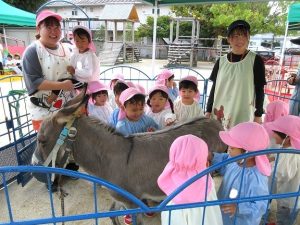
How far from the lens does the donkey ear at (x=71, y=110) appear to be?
218cm

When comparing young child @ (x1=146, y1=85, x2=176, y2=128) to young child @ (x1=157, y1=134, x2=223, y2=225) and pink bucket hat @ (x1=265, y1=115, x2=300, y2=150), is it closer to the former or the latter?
pink bucket hat @ (x1=265, y1=115, x2=300, y2=150)

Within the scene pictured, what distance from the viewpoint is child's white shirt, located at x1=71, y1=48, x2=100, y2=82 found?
3.03 meters

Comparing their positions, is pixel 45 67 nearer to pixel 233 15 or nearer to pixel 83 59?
pixel 83 59

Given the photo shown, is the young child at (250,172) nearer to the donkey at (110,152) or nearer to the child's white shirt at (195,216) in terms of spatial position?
the child's white shirt at (195,216)

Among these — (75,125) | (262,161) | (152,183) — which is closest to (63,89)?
(75,125)

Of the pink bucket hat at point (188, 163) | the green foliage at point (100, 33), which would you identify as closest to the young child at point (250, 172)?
the pink bucket hat at point (188, 163)

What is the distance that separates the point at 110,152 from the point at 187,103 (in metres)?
1.55

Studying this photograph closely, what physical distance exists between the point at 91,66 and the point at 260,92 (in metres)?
2.00

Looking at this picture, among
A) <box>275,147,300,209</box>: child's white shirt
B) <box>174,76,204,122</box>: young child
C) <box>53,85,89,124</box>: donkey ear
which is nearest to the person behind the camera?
<box>53,85,89,124</box>: donkey ear

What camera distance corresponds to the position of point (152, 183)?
245 cm

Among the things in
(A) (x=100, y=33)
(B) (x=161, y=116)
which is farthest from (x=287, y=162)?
(A) (x=100, y=33)

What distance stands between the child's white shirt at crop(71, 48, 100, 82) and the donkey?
0.82m

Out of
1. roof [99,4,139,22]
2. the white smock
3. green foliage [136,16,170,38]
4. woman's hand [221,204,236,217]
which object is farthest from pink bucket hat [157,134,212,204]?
green foliage [136,16,170,38]

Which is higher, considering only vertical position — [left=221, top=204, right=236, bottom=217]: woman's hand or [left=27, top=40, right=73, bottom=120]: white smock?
[left=27, top=40, right=73, bottom=120]: white smock
